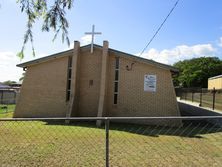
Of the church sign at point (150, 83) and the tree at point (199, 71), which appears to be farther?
the tree at point (199, 71)

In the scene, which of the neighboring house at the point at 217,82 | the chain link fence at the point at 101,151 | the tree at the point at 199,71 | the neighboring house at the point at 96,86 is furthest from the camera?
the tree at the point at 199,71

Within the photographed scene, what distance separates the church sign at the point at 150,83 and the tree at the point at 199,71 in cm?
5418

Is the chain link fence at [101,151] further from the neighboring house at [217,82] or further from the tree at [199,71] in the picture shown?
the tree at [199,71]

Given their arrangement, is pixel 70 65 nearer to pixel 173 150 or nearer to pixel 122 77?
pixel 122 77

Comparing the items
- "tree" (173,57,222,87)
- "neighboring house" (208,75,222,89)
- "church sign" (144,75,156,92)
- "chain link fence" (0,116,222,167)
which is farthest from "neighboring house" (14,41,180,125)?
"tree" (173,57,222,87)

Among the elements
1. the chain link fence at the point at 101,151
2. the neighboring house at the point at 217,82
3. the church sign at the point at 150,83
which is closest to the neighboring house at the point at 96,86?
the church sign at the point at 150,83

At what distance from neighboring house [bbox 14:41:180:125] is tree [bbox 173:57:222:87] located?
178 feet

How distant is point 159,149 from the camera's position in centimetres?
758

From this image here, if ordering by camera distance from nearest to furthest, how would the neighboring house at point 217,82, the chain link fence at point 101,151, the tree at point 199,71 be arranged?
the chain link fence at point 101,151 → the neighboring house at point 217,82 → the tree at point 199,71

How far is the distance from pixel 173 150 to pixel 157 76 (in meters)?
7.42

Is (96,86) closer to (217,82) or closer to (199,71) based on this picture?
(217,82)

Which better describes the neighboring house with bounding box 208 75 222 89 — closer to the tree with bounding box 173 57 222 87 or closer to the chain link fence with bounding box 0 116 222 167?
the tree with bounding box 173 57 222 87

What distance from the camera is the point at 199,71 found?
220 ft

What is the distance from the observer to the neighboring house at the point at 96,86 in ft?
47.5
